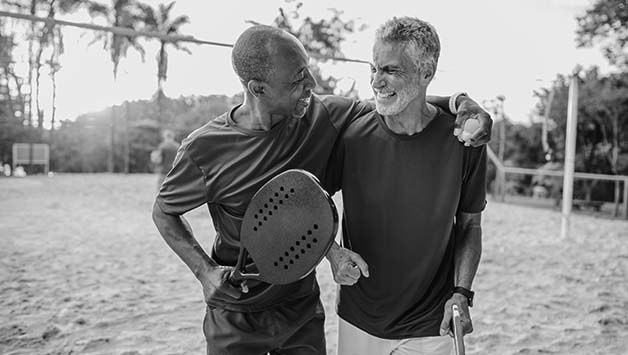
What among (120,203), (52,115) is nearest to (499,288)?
(120,203)

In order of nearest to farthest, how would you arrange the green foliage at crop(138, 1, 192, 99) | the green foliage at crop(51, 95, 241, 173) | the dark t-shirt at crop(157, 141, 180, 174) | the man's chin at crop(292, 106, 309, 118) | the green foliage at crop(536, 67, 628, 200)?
the man's chin at crop(292, 106, 309, 118), the dark t-shirt at crop(157, 141, 180, 174), the green foliage at crop(536, 67, 628, 200), the green foliage at crop(51, 95, 241, 173), the green foliage at crop(138, 1, 192, 99)

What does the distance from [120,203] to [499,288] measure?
28.6 ft

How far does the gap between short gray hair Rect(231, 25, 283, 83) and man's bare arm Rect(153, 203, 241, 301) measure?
1.39ft

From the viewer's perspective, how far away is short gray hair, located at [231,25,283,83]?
4.79ft

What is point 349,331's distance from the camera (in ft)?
5.93

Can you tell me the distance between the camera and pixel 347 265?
142cm

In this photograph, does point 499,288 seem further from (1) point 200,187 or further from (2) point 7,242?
(2) point 7,242

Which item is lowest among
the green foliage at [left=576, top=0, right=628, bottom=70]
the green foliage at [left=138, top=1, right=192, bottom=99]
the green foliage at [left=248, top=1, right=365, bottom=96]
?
the green foliage at [left=248, top=1, right=365, bottom=96]

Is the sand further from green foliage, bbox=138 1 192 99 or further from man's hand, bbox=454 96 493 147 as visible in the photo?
green foliage, bbox=138 1 192 99

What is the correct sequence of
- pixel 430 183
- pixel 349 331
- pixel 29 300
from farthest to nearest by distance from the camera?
pixel 29 300 → pixel 349 331 → pixel 430 183

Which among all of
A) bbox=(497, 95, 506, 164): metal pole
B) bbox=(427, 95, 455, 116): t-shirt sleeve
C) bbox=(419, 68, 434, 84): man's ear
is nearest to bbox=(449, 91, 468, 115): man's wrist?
bbox=(427, 95, 455, 116): t-shirt sleeve

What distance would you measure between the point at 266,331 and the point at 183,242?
33 cm

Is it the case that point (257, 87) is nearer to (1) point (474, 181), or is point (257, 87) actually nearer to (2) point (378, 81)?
(2) point (378, 81)

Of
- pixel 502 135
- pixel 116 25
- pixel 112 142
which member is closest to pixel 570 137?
pixel 502 135
